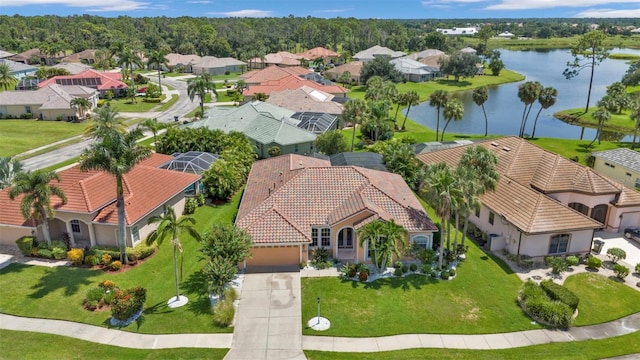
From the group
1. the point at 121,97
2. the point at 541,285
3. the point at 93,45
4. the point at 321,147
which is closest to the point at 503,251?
the point at 541,285

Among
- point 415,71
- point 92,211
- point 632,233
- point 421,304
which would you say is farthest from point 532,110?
point 92,211

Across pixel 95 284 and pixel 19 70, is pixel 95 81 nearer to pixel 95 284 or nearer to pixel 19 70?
pixel 19 70

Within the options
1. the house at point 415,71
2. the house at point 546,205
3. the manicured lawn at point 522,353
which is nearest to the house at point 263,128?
the house at point 546,205

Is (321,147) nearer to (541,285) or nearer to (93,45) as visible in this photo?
(541,285)

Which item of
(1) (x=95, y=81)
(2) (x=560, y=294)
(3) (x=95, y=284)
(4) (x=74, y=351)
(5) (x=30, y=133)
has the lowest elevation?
(4) (x=74, y=351)

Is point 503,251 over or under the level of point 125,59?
under

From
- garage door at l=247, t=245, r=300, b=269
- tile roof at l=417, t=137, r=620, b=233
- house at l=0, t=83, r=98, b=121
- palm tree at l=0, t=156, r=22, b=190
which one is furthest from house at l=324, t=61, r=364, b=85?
garage door at l=247, t=245, r=300, b=269
